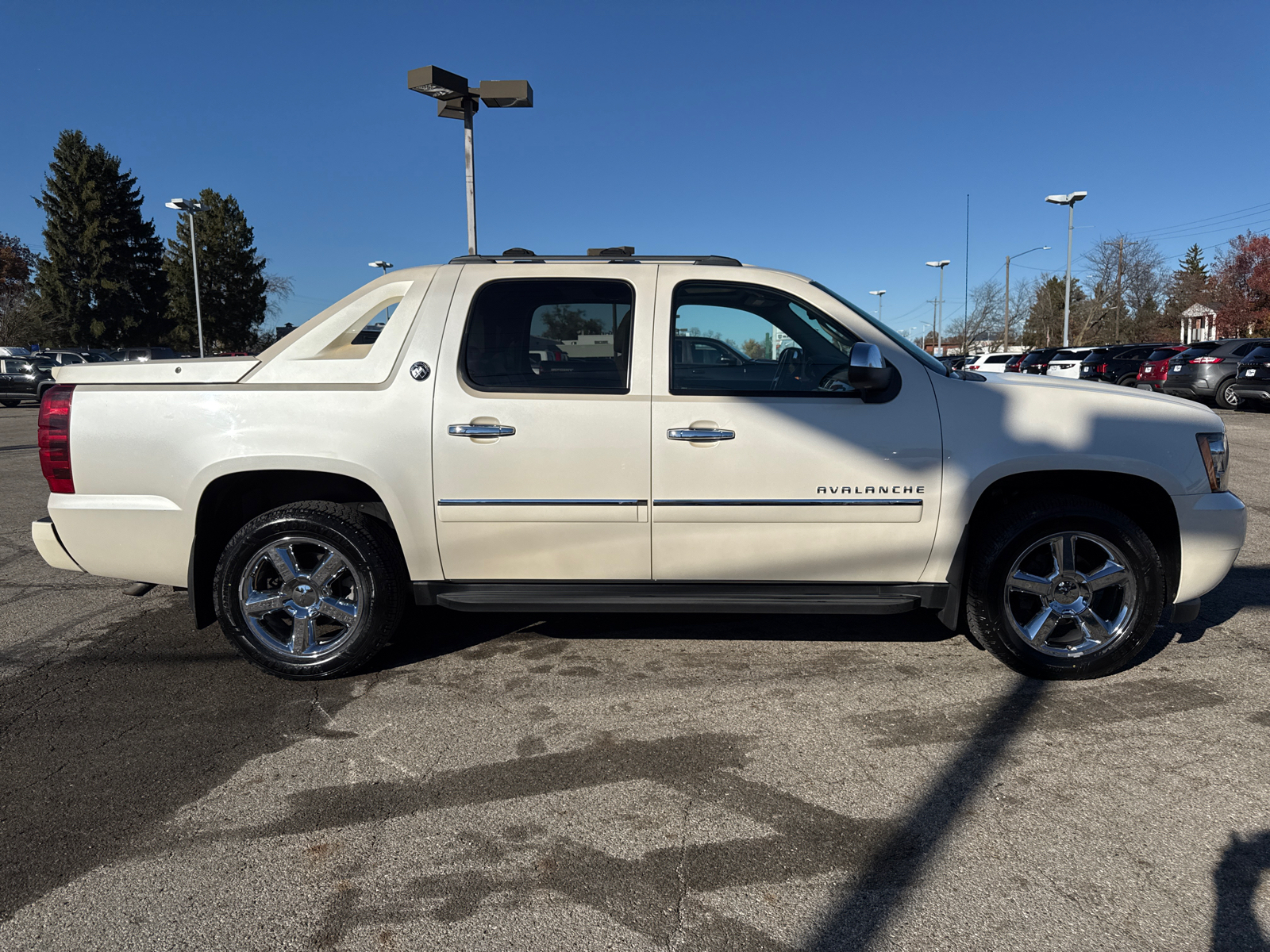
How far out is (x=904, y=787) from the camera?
111 inches

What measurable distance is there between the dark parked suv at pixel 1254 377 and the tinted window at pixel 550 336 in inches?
762

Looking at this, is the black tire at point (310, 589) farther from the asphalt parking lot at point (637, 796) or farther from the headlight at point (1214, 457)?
the headlight at point (1214, 457)

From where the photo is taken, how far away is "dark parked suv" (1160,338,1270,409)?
18625 millimetres

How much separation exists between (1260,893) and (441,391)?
3221 millimetres

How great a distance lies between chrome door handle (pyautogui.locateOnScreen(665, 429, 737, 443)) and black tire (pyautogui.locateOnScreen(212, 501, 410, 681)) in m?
1.37

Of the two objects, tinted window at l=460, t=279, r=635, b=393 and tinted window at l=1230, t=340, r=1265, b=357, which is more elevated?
tinted window at l=1230, t=340, r=1265, b=357

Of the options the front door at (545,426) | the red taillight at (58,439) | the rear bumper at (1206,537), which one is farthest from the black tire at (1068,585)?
the red taillight at (58,439)

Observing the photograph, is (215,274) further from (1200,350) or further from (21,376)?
(1200,350)

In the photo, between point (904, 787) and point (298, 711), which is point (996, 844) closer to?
point (904, 787)

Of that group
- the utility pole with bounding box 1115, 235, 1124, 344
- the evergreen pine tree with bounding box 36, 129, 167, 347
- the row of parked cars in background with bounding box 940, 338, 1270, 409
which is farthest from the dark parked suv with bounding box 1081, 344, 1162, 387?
the evergreen pine tree with bounding box 36, 129, 167, 347

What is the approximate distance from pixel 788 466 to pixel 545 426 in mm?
1048

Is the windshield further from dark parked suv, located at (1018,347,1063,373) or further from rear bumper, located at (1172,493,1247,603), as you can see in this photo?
dark parked suv, located at (1018,347,1063,373)

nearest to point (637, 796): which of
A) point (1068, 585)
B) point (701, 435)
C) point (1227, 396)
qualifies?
point (701, 435)

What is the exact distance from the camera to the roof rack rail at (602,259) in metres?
3.85
